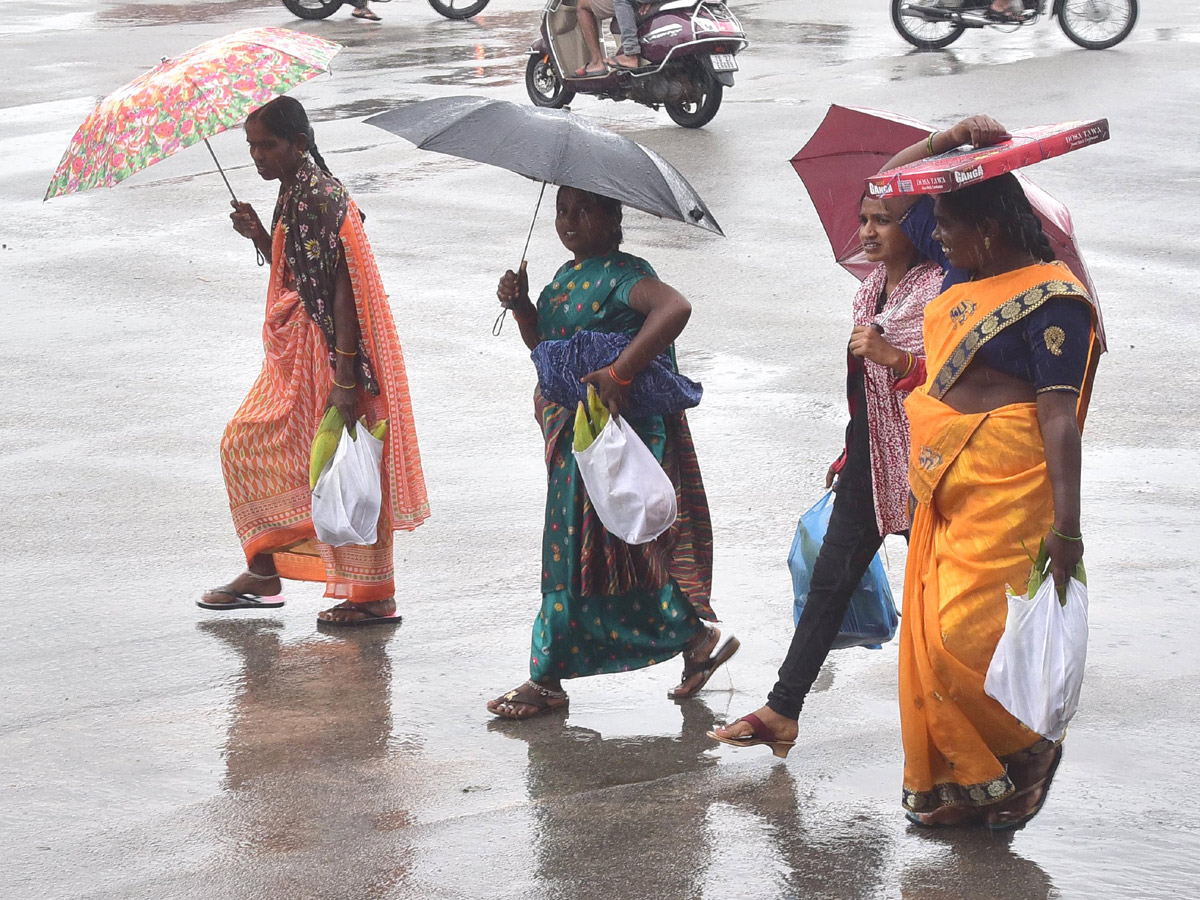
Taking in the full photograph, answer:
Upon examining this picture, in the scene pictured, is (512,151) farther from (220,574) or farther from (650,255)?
(650,255)

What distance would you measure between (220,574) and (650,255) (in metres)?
4.63

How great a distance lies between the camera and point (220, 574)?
5.55m

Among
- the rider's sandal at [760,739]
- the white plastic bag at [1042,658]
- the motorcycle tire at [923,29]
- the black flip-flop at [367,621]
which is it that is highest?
the motorcycle tire at [923,29]

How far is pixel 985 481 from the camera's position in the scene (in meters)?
3.44

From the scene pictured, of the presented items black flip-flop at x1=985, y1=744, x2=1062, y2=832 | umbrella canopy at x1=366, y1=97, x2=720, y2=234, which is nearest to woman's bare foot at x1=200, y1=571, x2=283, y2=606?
umbrella canopy at x1=366, y1=97, x2=720, y2=234

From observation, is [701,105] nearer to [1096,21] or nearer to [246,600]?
[1096,21]

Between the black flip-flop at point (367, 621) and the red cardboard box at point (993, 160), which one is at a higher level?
the red cardboard box at point (993, 160)

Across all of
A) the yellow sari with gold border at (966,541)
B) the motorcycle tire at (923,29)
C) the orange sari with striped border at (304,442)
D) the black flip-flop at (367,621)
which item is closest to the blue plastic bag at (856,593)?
the yellow sari with gold border at (966,541)

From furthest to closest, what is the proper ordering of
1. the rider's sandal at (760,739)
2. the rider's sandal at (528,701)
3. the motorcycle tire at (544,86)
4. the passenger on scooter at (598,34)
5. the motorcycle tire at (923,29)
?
the motorcycle tire at (923,29), the motorcycle tire at (544,86), the passenger on scooter at (598,34), the rider's sandal at (528,701), the rider's sandal at (760,739)

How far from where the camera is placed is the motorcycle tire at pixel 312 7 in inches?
789

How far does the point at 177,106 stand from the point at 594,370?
57.2 inches

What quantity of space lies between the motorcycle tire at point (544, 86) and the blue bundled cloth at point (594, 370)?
10805mm

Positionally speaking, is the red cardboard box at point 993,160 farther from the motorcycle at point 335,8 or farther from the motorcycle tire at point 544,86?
the motorcycle at point 335,8

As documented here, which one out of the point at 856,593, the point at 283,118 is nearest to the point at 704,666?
the point at 856,593
